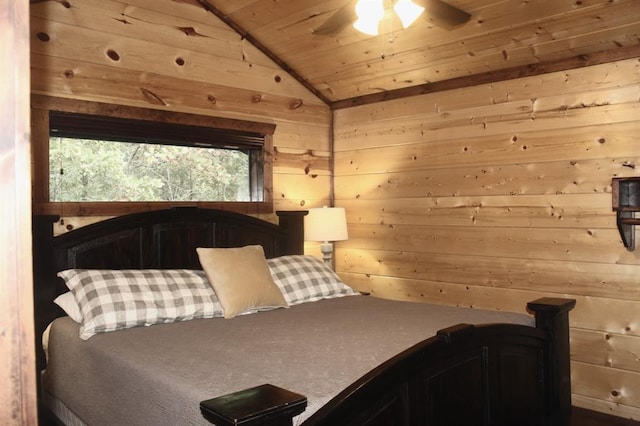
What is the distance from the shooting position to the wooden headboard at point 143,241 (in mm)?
3035

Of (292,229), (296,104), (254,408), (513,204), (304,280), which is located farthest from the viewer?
(296,104)

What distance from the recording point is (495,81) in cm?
A: 376

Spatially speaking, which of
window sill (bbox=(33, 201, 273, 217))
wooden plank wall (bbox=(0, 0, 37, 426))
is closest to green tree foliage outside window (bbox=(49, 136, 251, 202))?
window sill (bbox=(33, 201, 273, 217))

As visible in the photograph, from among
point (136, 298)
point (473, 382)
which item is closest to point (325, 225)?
point (136, 298)

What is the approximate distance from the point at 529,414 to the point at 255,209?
2366mm

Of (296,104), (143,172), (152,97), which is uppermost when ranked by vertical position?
(296,104)

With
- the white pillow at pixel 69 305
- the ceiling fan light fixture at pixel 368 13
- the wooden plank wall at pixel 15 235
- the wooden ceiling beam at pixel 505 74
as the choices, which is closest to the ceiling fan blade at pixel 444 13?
the ceiling fan light fixture at pixel 368 13

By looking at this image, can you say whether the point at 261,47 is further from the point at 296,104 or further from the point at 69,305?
the point at 69,305

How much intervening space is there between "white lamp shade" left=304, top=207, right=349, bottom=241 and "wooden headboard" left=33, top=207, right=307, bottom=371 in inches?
4.2

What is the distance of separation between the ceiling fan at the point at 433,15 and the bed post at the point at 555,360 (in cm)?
136

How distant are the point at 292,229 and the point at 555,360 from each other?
82.5 inches

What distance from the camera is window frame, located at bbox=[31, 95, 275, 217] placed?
3113mm

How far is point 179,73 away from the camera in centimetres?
379

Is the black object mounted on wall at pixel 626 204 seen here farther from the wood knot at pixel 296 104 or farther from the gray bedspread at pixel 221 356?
the wood knot at pixel 296 104
